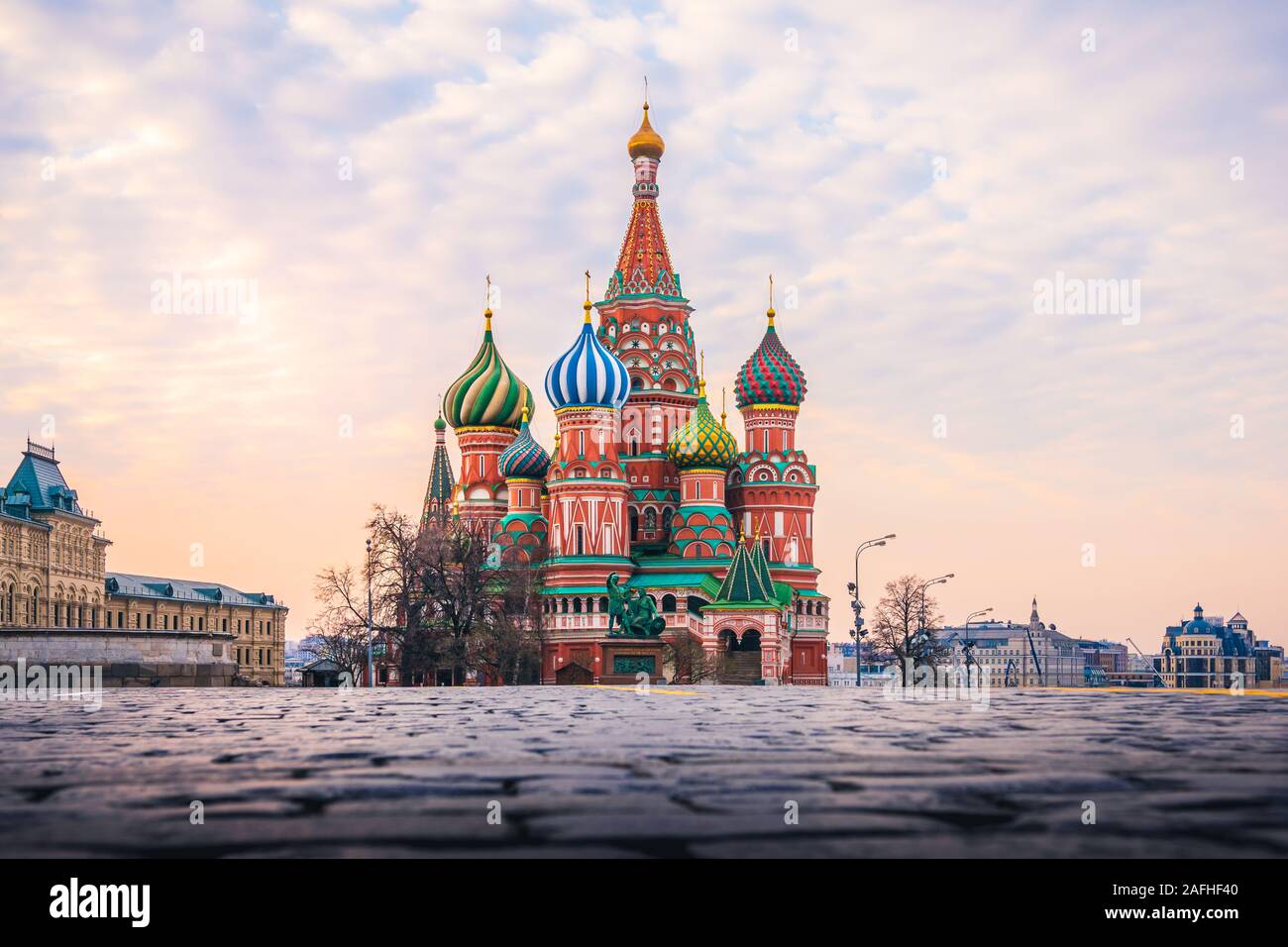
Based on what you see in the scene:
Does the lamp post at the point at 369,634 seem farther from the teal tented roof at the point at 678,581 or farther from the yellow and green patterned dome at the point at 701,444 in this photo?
the yellow and green patterned dome at the point at 701,444

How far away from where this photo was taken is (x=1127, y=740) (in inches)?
422

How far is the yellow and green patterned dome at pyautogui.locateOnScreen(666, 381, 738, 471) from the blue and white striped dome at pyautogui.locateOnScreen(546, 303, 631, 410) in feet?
16.1

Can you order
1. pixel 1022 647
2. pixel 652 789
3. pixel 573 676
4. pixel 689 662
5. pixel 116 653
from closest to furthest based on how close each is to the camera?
pixel 652 789 < pixel 116 653 < pixel 573 676 < pixel 689 662 < pixel 1022 647

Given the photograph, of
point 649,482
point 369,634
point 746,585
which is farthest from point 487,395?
point 369,634

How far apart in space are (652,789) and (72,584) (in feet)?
Result: 280

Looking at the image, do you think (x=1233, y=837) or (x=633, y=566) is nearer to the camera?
(x=1233, y=837)

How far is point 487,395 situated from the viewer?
77.5 meters

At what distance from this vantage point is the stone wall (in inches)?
1277

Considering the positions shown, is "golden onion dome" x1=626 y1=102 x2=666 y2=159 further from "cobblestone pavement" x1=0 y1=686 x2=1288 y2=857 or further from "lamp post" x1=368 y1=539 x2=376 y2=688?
"cobblestone pavement" x1=0 y1=686 x2=1288 y2=857

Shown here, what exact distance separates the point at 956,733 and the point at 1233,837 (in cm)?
612

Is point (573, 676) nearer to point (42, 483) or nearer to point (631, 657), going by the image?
point (631, 657)

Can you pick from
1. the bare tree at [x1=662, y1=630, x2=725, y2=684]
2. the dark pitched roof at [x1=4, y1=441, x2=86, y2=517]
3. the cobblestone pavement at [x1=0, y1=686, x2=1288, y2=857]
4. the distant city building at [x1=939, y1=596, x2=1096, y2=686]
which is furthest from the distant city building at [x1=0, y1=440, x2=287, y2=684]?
the distant city building at [x1=939, y1=596, x2=1096, y2=686]
